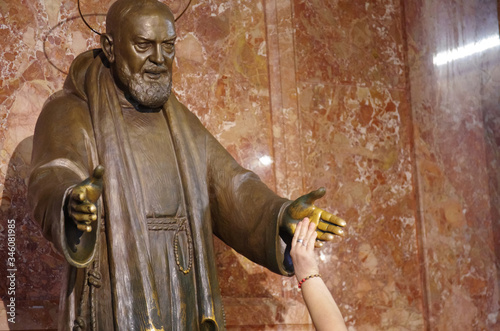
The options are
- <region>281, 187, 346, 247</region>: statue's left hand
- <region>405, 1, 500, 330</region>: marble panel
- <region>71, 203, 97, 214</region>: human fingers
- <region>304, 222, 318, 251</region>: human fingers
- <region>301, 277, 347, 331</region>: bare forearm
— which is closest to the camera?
<region>71, 203, 97, 214</region>: human fingers

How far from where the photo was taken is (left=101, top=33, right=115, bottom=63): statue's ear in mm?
4289

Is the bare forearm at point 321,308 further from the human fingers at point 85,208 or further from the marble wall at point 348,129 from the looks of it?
the marble wall at point 348,129

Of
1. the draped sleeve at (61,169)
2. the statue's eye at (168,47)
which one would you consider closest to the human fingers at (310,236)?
the draped sleeve at (61,169)

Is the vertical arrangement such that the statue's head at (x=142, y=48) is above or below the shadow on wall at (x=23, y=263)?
above

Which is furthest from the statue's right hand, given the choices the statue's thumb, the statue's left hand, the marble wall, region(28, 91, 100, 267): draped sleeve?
the marble wall

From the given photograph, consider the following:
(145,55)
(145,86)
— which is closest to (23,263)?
(145,86)

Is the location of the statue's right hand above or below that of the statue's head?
below

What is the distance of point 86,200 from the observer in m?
3.34

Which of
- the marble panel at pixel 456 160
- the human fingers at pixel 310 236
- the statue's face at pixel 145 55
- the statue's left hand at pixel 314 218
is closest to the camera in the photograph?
the human fingers at pixel 310 236

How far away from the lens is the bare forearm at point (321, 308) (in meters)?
3.43

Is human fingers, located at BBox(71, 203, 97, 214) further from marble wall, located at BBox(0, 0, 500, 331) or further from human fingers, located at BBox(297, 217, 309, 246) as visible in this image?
marble wall, located at BBox(0, 0, 500, 331)

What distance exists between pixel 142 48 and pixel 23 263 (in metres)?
1.47

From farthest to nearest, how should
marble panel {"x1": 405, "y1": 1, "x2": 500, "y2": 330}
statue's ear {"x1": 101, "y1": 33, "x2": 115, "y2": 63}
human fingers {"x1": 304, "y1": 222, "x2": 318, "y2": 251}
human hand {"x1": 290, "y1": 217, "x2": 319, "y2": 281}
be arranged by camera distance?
Result: marble panel {"x1": 405, "y1": 1, "x2": 500, "y2": 330}, statue's ear {"x1": 101, "y1": 33, "x2": 115, "y2": 63}, human fingers {"x1": 304, "y1": 222, "x2": 318, "y2": 251}, human hand {"x1": 290, "y1": 217, "x2": 319, "y2": 281}

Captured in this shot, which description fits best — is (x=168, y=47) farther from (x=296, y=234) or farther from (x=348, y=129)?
(x=348, y=129)
